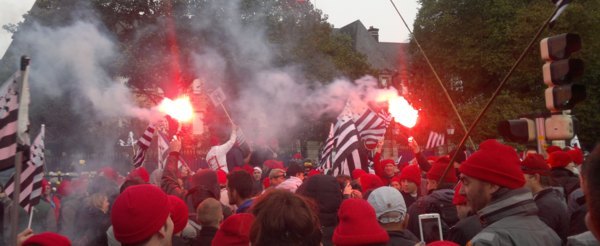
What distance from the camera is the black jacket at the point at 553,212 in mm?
5477

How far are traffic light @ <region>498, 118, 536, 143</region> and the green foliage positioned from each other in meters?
24.7

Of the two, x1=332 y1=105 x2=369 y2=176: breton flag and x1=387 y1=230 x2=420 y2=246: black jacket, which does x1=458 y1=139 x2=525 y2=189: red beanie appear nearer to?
x1=387 y1=230 x2=420 y2=246: black jacket

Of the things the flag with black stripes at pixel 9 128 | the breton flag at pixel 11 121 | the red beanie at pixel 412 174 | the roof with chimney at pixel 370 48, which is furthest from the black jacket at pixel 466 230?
the roof with chimney at pixel 370 48

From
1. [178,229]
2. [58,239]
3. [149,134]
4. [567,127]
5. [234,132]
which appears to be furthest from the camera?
[234,132]

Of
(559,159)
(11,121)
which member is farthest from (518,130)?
(11,121)

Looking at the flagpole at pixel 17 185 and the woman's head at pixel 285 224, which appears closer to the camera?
the woman's head at pixel 285 224

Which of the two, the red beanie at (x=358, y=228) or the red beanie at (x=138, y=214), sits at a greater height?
the red beanie at (x=138, y=214)

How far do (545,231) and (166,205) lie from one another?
221cm

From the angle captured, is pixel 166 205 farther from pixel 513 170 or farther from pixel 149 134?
pixel 149 134

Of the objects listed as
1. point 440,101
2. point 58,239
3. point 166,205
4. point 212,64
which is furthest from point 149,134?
point 440,101

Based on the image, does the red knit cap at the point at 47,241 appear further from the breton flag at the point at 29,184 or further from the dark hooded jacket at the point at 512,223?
the dark hooded jacket at the point at 512,223

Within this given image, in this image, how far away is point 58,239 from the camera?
165 inches

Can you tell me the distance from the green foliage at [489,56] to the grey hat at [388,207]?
27925 millimetres

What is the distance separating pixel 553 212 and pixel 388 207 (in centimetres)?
178
